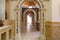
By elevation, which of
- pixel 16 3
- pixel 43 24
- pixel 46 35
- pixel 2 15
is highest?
pixel 16 3

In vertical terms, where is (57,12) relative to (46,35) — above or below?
above

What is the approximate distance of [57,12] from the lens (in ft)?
33.4

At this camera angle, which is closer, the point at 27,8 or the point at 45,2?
the point at 45,2

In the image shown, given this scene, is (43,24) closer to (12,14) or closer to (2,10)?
(12,14)

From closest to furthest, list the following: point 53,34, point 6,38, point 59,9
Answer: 1. point 6,38
2. point 53,34
3. point 59,9

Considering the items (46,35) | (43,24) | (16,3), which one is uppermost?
(16,3)

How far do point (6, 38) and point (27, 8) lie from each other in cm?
1749

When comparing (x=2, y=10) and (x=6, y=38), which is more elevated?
(x=2, y=10)

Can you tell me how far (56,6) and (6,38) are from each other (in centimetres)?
481

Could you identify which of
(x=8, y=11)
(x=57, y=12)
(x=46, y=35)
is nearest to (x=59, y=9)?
(x=57, y=12)

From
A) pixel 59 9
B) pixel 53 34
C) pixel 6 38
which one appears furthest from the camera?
pixel 59 9

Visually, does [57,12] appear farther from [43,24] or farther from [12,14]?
[12,14]

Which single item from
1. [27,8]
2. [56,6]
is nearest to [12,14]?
[56,6]

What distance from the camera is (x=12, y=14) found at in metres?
10.5
